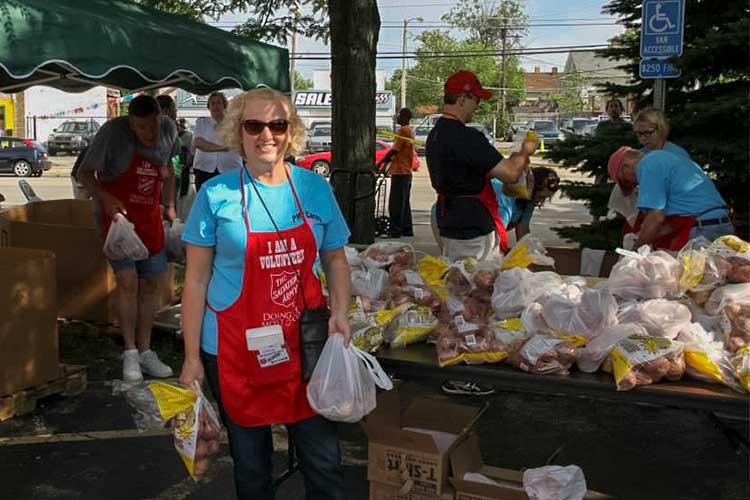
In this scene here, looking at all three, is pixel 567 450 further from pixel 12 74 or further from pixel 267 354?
pixel 12 74

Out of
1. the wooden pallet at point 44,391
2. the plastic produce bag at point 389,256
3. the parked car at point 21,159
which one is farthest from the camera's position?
the parked car at point 21,159


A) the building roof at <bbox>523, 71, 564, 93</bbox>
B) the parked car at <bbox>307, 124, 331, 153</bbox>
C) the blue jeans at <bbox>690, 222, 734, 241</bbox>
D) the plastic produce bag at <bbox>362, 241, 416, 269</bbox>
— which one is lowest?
the plastic produce bag at <bbox>362, 241, 416, 269</bbox>

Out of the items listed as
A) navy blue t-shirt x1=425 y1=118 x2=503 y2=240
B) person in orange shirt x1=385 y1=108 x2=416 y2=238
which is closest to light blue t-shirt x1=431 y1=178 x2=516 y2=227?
navy blue t-shirt x1=425 y1=118 x2=503 y2=240

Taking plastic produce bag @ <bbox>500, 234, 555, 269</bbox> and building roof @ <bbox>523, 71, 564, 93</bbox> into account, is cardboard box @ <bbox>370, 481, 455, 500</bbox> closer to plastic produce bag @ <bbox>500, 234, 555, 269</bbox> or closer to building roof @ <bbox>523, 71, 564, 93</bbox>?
plastic produce bag @ <bbox>500, 234, 555, 269</bbox>

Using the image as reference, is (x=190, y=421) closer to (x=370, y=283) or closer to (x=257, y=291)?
(x=257, y=291)

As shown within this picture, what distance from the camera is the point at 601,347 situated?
9.89 feet

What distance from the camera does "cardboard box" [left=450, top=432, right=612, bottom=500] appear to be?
10.1 feet

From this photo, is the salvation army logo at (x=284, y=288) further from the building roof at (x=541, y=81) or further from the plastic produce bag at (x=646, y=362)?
the building roof at (x=541, y=81)

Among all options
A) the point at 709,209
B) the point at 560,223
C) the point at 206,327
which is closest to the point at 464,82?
the point at 709,209

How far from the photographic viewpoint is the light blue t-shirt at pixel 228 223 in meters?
2.58

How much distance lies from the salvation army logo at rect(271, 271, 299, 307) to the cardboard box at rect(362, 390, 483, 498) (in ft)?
3.07

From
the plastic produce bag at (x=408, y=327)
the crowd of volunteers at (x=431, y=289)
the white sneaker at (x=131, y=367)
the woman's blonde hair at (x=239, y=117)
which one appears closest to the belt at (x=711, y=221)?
the crowd of volunteers at (x=431, y=289)

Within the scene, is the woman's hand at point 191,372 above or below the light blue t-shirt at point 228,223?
below

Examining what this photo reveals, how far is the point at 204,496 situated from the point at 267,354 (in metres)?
1.50
